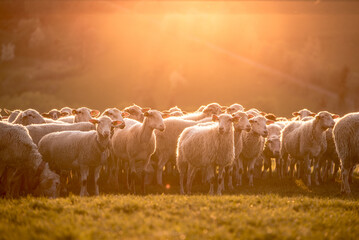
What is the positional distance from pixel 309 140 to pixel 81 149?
8.40 m

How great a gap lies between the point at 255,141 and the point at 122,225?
8.92m

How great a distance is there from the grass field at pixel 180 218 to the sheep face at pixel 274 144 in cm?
649

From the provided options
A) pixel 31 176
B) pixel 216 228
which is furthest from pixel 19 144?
pixel 216 228

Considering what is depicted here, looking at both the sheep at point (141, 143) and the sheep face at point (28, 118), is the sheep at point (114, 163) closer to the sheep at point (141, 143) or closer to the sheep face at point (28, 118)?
the sheep at point (141, 143)

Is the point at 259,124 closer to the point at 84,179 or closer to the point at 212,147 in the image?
the point at 212,147

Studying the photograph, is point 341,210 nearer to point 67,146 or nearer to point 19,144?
point 67,146

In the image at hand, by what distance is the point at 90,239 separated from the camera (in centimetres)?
593

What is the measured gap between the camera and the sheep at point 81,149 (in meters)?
11.3

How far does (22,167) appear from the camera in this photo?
10.9 metres

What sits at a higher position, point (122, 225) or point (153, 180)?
point (122, 225)

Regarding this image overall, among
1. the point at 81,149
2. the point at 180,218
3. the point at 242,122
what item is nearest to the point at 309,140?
the point at 242,122

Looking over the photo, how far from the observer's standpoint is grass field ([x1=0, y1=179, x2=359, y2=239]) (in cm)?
628

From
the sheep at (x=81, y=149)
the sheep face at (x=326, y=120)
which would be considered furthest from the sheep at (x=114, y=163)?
the sheep face at (x=326, y=120)

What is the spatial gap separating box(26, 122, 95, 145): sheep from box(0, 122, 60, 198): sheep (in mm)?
1794
